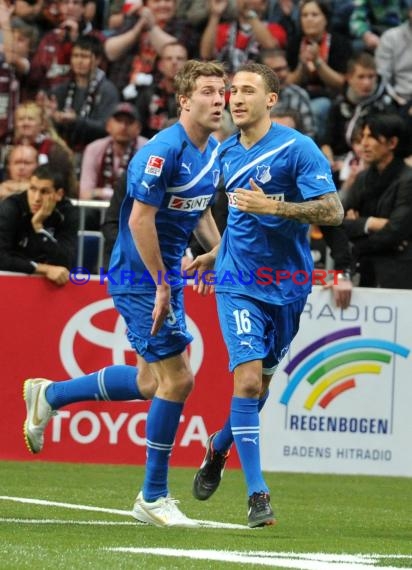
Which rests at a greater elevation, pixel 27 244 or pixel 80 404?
pixel 27 244

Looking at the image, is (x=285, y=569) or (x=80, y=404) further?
(x=80, y=404)

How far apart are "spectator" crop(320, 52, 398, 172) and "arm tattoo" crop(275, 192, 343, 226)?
701 centimetres

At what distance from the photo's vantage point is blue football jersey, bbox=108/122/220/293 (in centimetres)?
766

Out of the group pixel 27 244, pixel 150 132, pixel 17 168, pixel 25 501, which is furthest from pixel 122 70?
pixel 25 501

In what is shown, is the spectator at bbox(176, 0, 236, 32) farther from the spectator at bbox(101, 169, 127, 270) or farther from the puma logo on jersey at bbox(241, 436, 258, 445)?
the puma logo on jersey at bbox(241, 436, 258, 445)

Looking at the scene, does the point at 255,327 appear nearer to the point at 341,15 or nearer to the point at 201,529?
the point at 201,529

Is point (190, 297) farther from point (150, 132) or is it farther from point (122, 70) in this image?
point (122, 70)

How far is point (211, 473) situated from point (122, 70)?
26.8 feet

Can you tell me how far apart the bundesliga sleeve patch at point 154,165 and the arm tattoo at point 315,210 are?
67cm

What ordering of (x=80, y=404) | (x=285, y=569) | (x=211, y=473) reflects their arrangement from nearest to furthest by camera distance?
(x=285, y=569) → (x=211, y=473) → (x=80, y=404)

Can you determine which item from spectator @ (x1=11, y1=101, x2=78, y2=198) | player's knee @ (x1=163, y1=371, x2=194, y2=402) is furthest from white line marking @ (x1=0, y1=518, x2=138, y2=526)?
spectator @ (x1=11, y1=101, x2=78, y2=198)

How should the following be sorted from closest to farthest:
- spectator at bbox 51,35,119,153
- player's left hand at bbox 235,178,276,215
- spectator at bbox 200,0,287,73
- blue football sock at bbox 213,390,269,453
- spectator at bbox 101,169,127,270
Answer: player's left hand at bbox 235,178,276,215 < blue football sock at bbox 213,390,269,453 < spectator at bbox 101,169,127,270 < spectator at bbox 51,35,119,153 < spectator at bbox 200,0,287,73

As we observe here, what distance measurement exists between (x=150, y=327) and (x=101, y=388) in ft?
2.87

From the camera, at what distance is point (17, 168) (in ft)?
42.7
